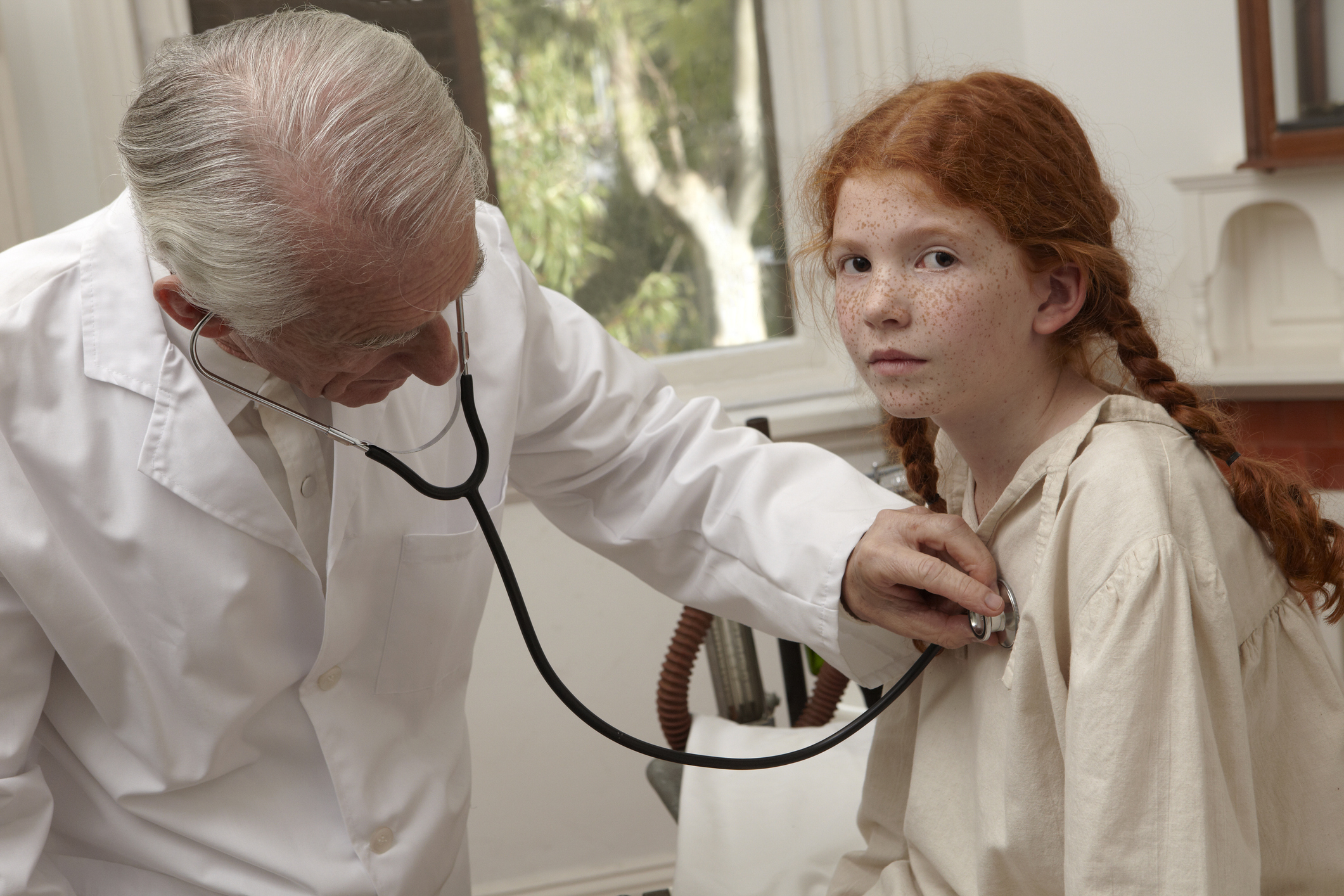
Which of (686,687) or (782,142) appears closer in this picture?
(686,687)

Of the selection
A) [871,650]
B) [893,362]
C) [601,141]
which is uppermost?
[601,141]

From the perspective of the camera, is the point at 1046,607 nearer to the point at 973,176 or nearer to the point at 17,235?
the point at 973,176

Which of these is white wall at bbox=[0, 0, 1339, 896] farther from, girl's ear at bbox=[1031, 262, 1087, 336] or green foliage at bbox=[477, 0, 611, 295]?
girl's ear at bbox=[1031, 262, 1087, 336]

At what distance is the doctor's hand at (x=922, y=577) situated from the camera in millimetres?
883

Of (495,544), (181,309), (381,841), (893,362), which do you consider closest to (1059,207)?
(893,362)

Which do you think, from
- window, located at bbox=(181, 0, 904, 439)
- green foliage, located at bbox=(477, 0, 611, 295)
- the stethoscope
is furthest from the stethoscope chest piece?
green foliage, located at bbox=(477, 0, 611, 295)

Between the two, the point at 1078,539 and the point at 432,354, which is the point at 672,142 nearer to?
the point at 432,354

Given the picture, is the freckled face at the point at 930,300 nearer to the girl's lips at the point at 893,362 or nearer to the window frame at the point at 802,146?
the girl's lips at the point at 893,362

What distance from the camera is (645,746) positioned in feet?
3.37

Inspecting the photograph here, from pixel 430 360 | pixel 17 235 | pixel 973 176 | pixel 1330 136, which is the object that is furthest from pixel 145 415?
pixel 1330 136

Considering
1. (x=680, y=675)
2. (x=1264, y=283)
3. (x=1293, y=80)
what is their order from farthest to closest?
(x=1264, y=283) → (x=1293, y=80) → (x=680, y=675)

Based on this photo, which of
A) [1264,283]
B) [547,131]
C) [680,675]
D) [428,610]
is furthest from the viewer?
[547,131]

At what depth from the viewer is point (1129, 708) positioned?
0.73 metres

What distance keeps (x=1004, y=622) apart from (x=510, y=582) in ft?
1.38
